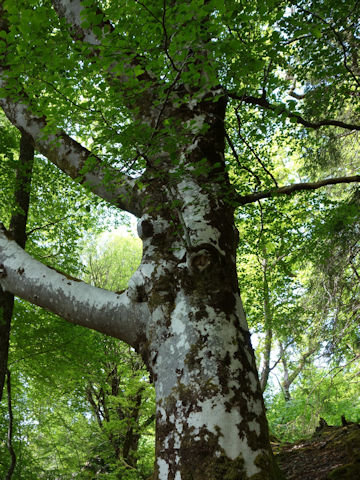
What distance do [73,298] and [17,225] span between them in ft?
10.3

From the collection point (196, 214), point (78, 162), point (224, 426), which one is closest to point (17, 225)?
point (78, 162)

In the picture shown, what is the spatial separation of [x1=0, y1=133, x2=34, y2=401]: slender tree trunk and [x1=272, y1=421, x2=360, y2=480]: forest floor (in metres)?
3.34

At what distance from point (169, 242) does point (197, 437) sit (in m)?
1.31

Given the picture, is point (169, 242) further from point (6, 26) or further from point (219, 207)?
point (6, 26)

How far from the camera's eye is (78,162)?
3373 mm

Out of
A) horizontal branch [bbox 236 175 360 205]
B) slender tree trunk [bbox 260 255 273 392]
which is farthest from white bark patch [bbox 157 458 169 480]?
slender tree trunk [bbox 260 255 273 392]

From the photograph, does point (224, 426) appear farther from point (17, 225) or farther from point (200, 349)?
point (17, 225)

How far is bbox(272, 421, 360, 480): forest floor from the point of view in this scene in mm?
2248

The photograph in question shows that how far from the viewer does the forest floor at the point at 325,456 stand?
225cm

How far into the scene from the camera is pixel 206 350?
2070 millimetres

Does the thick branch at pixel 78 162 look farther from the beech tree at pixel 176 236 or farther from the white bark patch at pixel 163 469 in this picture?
the white bark patch at pixel 163 469

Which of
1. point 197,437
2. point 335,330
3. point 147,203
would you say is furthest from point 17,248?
point 335,330

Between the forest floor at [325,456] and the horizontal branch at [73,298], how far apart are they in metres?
1.55

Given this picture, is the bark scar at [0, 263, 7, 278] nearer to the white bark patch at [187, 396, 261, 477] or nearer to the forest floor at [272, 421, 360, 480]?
the white bark patch at [187, 396, 261, 477]
